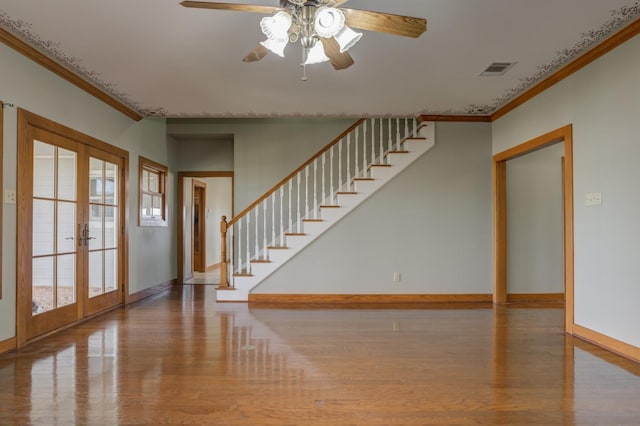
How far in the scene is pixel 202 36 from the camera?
10.5 ft

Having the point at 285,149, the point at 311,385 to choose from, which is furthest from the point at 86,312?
the point at 285,149

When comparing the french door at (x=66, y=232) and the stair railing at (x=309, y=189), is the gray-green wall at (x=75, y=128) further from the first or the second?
the stair railing at (x=309, y=189)

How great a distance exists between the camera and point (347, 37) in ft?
7.90

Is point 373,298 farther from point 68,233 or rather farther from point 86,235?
point 68,233

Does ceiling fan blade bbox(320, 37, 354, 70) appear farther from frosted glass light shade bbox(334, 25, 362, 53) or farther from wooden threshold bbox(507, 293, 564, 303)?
wooden threshold bbox(507, 293, 564, 303)

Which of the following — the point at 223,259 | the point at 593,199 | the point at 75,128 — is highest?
the point at 75,128

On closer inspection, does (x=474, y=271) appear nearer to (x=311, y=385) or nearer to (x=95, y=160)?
(x=311, y=385)

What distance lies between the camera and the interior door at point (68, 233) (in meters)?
3.62

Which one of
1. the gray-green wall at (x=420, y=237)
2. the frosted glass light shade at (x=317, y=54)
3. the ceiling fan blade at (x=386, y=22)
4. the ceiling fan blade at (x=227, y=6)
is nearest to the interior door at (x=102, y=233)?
the gray-green wall at (x=420, y=237)

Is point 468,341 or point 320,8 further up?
point 320,8

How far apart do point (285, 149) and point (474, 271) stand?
3638 millimetres

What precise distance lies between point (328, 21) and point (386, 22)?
1.11ft

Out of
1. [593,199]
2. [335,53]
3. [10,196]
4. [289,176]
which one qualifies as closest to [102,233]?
[10,196]

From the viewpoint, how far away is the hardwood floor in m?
2.26
